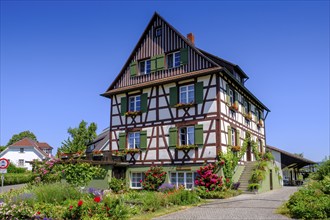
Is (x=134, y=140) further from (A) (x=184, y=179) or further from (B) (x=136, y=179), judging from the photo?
(A) (x=184, y=179)

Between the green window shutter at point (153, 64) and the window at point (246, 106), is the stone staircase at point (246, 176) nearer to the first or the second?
the window at point (246, 106)

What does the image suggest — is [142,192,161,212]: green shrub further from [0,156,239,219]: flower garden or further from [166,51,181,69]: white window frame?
[166,51,181,69]: white window frame

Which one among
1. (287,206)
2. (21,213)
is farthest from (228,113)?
(21,213)

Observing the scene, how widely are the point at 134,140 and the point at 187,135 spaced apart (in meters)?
4.51

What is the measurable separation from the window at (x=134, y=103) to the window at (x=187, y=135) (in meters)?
4.24

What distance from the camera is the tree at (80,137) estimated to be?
2986 cm

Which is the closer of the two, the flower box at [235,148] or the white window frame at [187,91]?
the flower box at [235,148]

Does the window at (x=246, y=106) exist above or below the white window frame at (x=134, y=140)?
above

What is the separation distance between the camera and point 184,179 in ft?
68.8

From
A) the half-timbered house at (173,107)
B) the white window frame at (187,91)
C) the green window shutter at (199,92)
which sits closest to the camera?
the half-timbered house at (173,107)

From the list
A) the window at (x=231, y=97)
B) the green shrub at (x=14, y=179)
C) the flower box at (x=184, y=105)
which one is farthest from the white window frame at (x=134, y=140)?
the green shrub at (x=14, y=179)

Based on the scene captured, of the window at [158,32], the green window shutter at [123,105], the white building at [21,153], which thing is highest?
the window at [158,32]

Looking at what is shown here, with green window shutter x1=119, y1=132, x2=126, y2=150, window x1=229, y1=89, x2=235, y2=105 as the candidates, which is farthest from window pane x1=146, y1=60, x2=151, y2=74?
window x1=229, y1=89, x2=235, y2=105

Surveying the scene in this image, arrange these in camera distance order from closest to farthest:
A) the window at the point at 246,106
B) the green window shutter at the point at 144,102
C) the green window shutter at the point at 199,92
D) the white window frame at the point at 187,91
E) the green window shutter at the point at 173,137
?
the green window shutter at the point at 199,92, the green window shutter at the point at 173,137, the white window frame at the point at 187,91, the green window shutter at the point at 144,102, the window at the point at 246,106
